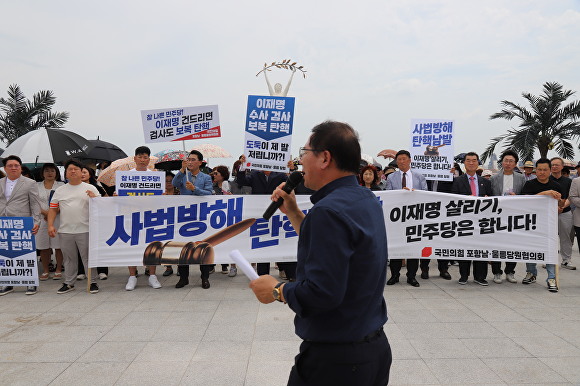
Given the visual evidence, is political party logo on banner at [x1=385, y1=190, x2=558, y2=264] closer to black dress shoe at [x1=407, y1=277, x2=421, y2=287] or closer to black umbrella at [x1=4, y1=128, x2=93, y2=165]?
black dress shoe at [x1=407, y1=277, x2=421, y2=287]

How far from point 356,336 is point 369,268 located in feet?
0.83

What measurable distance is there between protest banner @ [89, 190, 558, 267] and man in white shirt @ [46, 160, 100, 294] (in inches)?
4.9

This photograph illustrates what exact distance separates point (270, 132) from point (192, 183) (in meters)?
1.40

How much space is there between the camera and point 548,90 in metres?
19.7

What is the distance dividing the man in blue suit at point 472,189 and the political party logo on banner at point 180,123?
3958 millimetres

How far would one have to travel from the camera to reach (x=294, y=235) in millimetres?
6660

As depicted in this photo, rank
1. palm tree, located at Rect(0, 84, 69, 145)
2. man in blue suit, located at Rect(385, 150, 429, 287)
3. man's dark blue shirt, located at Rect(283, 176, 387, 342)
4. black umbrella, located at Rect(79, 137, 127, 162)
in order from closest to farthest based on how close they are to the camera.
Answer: man's dark blue shirt, located at Rect(283, 176, 387, 342) < man in blue suit, located at Rect(385, 150, 429, 287) < black umbrella, located at Rect(79, 137, 127, 162) < palm tree, located at Rect(0, 84, 69, 145)

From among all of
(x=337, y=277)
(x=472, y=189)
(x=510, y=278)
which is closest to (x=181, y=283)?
(x=472, y=189)

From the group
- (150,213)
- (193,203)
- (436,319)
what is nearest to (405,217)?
(436,319)

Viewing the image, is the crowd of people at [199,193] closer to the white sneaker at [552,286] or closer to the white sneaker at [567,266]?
the white sneaker at [552,286]

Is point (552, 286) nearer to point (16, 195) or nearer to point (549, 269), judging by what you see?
point (549, 269)

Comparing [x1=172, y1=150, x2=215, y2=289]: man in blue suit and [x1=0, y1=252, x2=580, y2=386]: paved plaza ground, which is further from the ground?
[x1=172, y1=150, x2=215, y2=289]: man in blue suit

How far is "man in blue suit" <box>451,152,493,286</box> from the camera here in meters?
6.55

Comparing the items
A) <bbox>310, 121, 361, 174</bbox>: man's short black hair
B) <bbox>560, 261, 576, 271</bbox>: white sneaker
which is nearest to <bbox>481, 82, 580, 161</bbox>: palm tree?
<bbox>560, 261, 576, 271</bbox>: white sneaker
